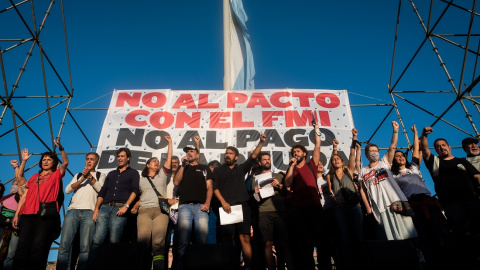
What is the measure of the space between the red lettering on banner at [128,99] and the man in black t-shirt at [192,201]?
268 centimetres

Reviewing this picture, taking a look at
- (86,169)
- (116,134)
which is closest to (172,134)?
(116,134)

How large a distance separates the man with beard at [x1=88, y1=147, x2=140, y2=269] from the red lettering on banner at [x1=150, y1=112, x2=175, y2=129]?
78.5 inches

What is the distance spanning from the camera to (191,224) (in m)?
3.69

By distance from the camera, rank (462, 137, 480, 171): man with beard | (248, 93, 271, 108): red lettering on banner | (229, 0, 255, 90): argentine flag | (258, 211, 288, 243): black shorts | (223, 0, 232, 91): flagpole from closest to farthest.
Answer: (258, 211, 288, 243): black shorts → (462, 137, 480, 171): man with beard → (248, 93, 271, 108): red lettering on banner → (223, 0, 232, 91): flagpole → (229, 0, 255, 90): argentine flag

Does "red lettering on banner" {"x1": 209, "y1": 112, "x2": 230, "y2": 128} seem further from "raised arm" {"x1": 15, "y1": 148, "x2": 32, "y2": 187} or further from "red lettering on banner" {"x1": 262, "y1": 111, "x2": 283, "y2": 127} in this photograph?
"raised arm" {"x1": 15, "y1": 148, "x2": 32, "y2": 187}

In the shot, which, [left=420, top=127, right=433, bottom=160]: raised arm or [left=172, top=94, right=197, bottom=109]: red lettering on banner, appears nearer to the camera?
[left=420, top=127, right=433, bottom=160]: raised arm


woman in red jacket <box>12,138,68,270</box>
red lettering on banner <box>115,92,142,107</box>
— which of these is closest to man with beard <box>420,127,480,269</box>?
woman in red jacket <box>12,138,68,270</box>

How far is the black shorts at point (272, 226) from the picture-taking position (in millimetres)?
3619

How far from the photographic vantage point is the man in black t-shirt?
3620 millimetres

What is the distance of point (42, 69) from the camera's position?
18.0 feet

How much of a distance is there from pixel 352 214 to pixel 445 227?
4.13 ft

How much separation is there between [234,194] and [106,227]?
1.55 meters

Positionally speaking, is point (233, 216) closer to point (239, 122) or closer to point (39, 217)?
point (39, 217)

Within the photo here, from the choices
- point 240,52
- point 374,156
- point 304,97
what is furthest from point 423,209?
point 240,52
